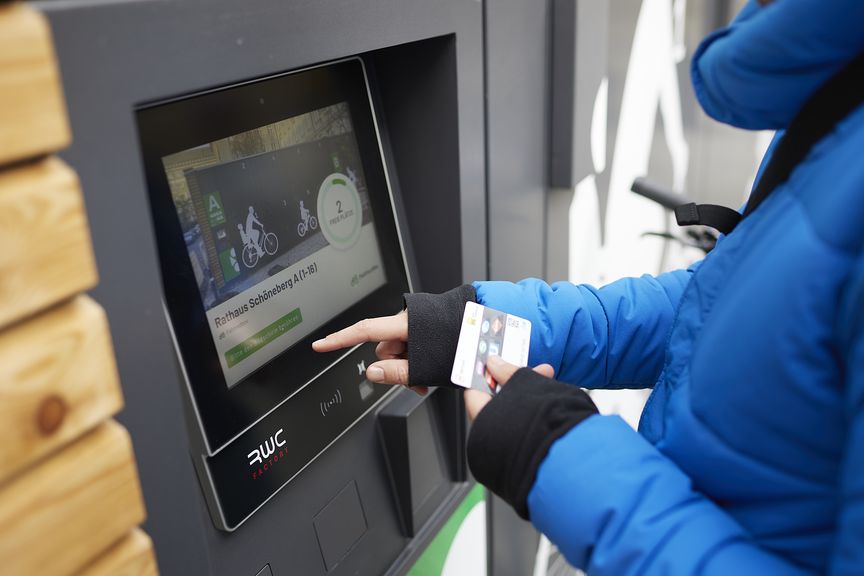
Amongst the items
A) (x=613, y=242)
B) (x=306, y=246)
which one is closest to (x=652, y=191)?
(x=613, y=242)

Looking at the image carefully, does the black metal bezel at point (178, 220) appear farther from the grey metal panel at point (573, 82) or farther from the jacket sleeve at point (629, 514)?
the grey metal panel at point (573, 82)

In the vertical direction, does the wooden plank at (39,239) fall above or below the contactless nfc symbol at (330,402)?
above

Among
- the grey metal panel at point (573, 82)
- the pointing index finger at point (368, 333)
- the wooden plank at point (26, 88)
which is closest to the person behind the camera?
the wooden plank at point (26, 88)

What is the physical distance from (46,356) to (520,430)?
0.45 metres

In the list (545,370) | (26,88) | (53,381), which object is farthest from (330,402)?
(26,88)

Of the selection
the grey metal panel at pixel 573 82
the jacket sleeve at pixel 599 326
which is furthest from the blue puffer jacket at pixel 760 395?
the grey metal panel at pixel 573 82

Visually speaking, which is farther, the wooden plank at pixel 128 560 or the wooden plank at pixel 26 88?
the wooden plank at pixel 128 560

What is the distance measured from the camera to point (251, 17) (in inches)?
31.9

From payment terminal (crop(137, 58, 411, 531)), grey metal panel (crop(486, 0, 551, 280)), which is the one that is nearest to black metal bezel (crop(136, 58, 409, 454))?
payment terminal (crop(137, 58, 411, 531))

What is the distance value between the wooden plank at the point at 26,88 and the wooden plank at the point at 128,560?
0.34 meters

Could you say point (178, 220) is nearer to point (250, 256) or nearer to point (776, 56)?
point (250, 256)

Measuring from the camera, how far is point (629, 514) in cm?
74

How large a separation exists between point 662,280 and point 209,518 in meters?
0.67

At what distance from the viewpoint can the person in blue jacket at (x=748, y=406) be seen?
2.15ft
